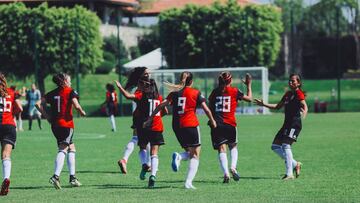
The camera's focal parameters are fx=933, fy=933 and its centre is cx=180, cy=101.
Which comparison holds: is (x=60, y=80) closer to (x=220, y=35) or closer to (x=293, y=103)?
(x=293, y=103)

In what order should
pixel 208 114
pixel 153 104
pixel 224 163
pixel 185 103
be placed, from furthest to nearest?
pixel 153 104, pixel 224 163, pixel 185 103, pixel 208 114

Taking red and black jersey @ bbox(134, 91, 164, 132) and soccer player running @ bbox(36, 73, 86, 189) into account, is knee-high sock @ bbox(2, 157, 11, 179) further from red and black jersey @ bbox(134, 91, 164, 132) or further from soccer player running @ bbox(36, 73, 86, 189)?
red and black jersey @ bbox(134, 91, 164, 132)

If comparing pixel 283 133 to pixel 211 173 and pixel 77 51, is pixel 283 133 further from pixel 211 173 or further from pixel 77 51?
pixel 77 51

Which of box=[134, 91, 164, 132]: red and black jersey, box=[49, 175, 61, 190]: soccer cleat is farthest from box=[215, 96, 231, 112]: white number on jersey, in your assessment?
box=[49, 175, 61, 190]: soccer cleat

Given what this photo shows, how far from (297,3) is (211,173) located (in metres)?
129

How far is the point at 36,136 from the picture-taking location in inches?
1315

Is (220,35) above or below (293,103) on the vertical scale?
above

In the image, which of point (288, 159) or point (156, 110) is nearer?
point (156, 110)

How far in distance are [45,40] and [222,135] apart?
139ft

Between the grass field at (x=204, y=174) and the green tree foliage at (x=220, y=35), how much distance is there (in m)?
27.7

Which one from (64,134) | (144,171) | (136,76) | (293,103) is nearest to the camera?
(64,134)

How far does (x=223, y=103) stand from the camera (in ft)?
54.3

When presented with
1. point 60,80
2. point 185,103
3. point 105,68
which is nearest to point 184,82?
point 185,103

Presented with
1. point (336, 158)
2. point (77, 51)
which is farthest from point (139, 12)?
point (336, 158)
